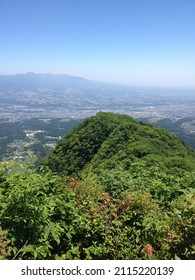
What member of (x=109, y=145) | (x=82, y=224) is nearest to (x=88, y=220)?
(x=82, y=224)

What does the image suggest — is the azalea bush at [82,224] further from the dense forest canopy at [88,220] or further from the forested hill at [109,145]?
the forested hill at [109,145]

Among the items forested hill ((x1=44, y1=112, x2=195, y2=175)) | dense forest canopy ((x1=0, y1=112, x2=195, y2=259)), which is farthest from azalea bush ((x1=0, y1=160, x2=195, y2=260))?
forested hill ((x1=44, y1=112, x2=195, y2=175))

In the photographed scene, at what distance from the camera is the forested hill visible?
18562 millimetres

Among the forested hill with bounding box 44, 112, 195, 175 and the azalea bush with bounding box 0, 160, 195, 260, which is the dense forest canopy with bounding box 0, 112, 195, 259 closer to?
the azalea bush with bounding box 0, 160, 195, 260

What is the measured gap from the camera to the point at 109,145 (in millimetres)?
22609

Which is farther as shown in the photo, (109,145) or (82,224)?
(109,145)

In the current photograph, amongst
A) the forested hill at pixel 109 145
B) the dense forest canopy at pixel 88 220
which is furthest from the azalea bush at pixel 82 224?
the forested hill at pixel 109 145

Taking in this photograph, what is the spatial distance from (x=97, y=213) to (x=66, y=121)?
428 ft

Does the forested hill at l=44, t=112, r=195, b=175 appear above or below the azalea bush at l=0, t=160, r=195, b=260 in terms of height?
below

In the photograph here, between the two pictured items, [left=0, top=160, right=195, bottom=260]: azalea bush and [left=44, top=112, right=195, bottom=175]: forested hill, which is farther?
[left=44, top=112, right=195, bottom=175]: forested hill

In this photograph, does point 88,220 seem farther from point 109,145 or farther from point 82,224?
point 109,145

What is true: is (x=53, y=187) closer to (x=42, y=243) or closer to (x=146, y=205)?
(x=42, y=243)

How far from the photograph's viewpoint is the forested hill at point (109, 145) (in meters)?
18.6

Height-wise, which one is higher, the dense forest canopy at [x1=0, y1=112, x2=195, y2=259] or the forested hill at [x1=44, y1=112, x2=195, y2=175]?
the dense forest canopy at [x1=0, y1=112, x2=195, y2=259]
